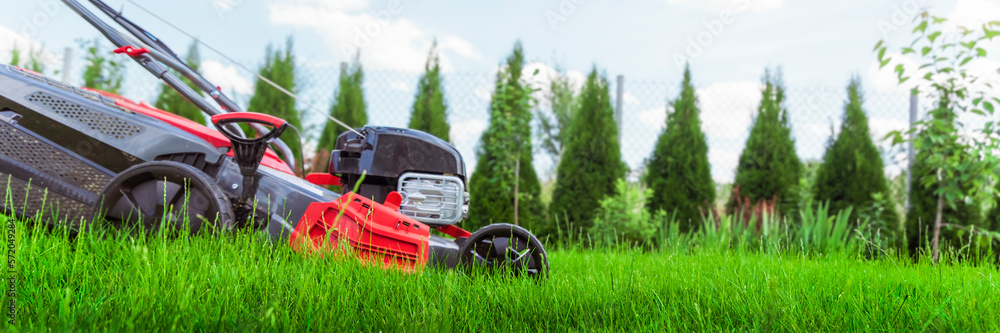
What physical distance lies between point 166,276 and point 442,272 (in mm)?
814

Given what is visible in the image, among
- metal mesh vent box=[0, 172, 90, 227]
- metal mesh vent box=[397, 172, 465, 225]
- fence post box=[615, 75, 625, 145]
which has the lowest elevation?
metal mesh vent box=[0, 172, 90, 227]

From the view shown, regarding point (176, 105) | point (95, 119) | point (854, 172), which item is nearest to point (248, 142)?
point (95, 119)

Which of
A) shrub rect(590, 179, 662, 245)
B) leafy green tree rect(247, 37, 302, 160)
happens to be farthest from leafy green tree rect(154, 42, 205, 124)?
shrub rect(590, 179, 662, 245)

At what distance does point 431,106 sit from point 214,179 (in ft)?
14.1

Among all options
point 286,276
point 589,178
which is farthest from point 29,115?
point 589,178

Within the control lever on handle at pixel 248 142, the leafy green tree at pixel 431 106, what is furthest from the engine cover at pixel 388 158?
the leafy green tree at pixel 431 106

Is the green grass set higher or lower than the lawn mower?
lower

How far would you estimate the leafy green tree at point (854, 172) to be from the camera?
5812 millimetres

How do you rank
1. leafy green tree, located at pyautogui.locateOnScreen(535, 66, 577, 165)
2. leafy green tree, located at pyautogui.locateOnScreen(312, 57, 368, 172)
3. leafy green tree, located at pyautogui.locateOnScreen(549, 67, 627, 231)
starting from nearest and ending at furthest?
leafy green tree, located at pyautogui.locateOnScreen(549, 67, 627, 231) < leafy green tree, located at pyautogui.locateOnScreen(312, 57, 368, 172) < leafy green tree, located at pyautogui.locateOnScreen(535, 66, 577, 165)

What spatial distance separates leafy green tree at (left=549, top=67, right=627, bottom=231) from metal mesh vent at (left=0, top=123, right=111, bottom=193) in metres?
3.96

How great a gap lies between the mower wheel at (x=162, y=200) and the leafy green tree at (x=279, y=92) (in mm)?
4074

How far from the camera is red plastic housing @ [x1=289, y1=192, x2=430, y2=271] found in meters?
2.01

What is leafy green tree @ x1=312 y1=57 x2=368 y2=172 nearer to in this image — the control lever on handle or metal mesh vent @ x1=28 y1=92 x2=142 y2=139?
metal mesh vent @ x1=28 y1=92 x2=142 y2=139

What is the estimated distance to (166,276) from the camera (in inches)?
62.6
